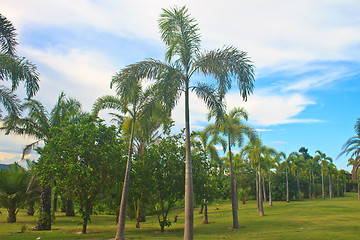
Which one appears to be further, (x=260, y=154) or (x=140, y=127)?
(x=260, y=154)

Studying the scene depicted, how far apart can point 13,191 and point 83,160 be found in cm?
1439

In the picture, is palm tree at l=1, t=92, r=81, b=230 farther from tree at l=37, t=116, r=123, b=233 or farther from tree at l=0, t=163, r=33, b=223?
tree at l=0, t=163, r=33, b=223

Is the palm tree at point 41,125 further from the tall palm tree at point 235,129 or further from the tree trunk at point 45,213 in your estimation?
the tall palm tree at point 235,129

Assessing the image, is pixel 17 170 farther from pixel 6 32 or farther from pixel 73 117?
pixel 6 32

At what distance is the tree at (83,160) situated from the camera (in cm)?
1909

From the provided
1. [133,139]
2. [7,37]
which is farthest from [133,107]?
[7,37]

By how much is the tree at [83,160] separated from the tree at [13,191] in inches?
412

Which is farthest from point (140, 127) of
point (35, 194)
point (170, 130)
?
point (35, 194)

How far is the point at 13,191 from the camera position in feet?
93.5

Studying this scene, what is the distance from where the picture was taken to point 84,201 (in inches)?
800

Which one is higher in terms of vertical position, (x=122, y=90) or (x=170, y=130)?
(x=122, y=90)

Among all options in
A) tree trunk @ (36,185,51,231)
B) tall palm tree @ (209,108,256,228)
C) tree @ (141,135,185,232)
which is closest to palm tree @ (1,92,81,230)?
tree trunk @ (36,185,51,231)

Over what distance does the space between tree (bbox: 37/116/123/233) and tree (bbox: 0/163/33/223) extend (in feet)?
34.3

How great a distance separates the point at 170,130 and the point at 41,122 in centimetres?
1098
